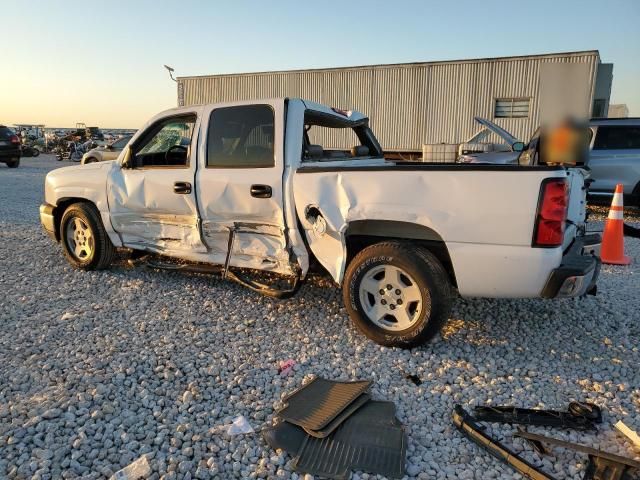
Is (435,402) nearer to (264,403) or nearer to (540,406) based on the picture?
(540,406)

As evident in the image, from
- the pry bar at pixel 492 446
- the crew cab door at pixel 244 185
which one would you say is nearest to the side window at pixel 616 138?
the crew cab door at pixel 244 185

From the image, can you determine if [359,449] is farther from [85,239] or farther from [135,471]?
[85,239]

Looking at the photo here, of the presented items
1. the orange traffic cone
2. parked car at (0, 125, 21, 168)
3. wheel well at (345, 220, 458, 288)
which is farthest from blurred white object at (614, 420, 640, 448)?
parked car at (0, 125, 21, 168)

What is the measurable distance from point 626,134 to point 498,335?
25.0 ft

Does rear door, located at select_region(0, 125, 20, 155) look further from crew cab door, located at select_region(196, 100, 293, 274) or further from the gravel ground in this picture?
crew cab door, located at select_region(196, 100, 293, 274)

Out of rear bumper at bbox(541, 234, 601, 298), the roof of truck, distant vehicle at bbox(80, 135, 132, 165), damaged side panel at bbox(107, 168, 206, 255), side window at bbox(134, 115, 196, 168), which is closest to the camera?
rear bumper at bbox(541, 234, 601, 298)

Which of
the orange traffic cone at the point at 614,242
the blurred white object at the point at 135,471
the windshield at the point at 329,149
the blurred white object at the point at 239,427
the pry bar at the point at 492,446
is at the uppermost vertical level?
the windshield at the point at 329,149

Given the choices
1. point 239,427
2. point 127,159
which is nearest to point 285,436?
point 239,427

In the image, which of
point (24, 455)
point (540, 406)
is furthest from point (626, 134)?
point (24, 455)

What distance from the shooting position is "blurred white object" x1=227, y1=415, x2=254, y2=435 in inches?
102

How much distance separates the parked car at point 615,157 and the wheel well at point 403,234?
20.4 ft

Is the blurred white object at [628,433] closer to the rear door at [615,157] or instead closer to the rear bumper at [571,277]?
the rear bumper at [571,277]

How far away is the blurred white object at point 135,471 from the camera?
2.23 m

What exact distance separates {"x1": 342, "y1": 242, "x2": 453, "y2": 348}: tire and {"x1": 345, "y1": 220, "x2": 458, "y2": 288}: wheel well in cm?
16
